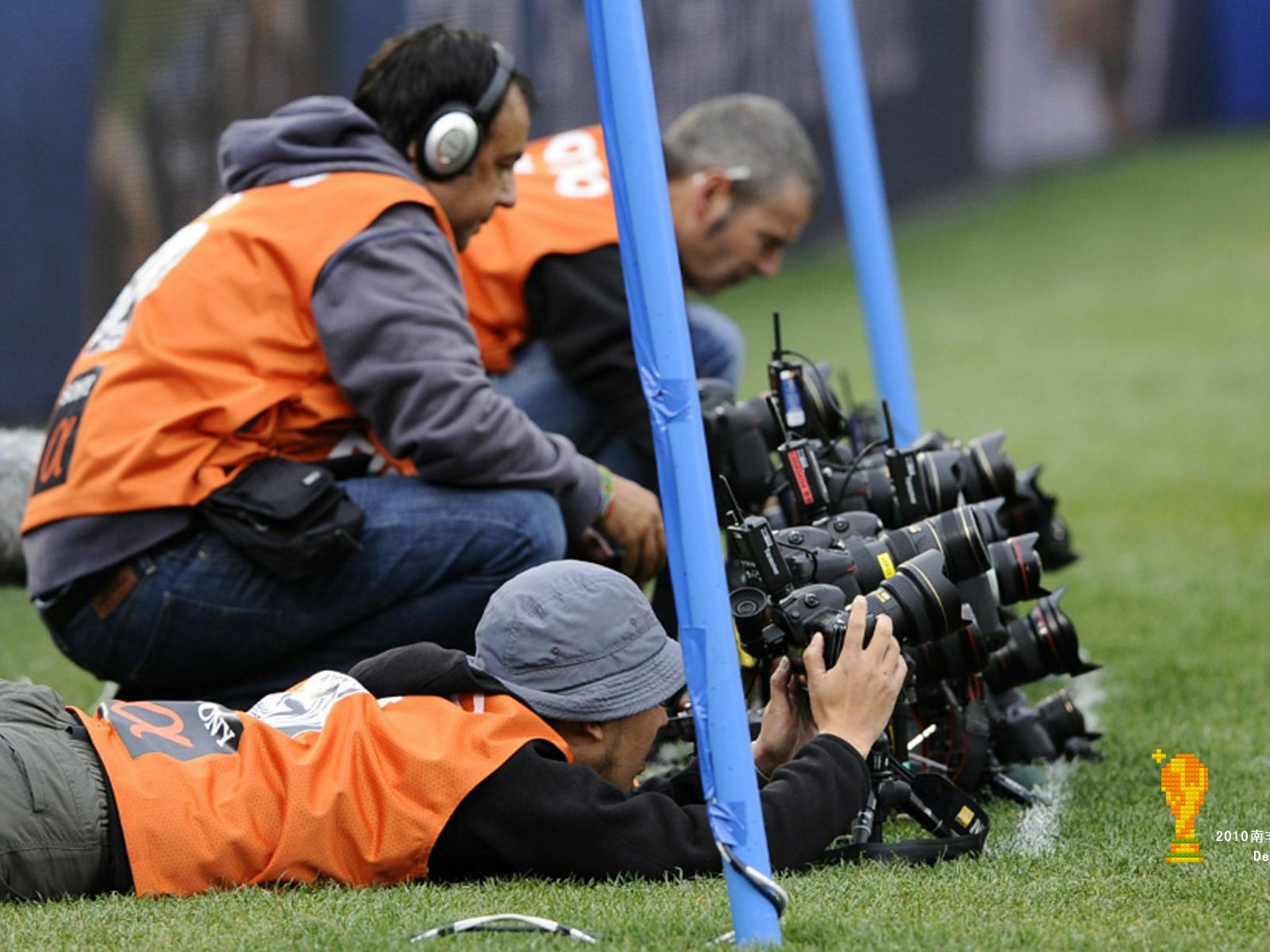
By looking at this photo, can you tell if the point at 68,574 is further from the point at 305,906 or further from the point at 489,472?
the point at 305,906

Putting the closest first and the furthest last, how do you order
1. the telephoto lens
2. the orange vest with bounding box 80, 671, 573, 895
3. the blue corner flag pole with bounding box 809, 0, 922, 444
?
the orange vest with bounding box 80, 671, 573, 895
the telephoto lens
the blue corner flag pole with bounding box 809, 0, 922, 444

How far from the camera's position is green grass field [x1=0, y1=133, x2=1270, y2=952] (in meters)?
2.75

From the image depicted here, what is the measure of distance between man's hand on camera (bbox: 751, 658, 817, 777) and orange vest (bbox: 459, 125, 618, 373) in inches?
68.4

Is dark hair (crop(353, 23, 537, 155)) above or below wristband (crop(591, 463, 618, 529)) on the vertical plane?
above

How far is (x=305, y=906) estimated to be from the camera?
2.84 m

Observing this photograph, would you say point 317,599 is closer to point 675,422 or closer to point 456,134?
point 456,134

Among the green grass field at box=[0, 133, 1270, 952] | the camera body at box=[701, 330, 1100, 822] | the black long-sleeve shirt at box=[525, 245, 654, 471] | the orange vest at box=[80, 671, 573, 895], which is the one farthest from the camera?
the black long-sleeve shirt at box=[525, 245, 654, 471]

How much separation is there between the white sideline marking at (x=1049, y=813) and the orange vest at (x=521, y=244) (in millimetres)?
1686

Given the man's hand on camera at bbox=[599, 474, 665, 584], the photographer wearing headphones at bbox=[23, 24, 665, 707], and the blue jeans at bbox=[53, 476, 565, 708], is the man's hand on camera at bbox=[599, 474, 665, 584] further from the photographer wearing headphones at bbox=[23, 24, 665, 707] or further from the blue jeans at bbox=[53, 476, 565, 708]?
the blue jeans at bbox=[53, 476, 565, 708]

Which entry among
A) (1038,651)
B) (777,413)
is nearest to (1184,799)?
(1038,651)

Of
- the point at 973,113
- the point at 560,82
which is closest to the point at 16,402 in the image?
the point at 560,82

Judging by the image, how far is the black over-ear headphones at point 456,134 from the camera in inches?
164

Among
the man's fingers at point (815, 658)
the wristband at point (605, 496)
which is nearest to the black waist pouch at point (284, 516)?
the wristband at point (605, 496)

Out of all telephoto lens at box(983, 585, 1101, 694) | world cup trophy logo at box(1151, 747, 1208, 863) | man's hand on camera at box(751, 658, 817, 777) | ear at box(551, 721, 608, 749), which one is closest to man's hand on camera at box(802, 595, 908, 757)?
man's hand on camera at box(751, 658, 817, 777)
